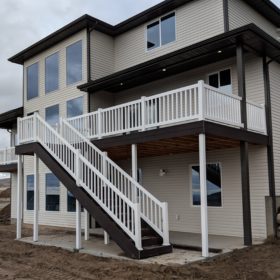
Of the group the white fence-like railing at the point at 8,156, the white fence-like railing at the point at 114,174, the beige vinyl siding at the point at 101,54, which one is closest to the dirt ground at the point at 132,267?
the white fence-like railing at the point at 114,174

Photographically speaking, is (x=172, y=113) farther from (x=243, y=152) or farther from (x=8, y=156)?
(x=8, y=156)

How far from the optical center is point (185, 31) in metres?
14.5

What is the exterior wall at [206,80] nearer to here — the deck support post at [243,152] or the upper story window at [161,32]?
the deck support post at [243,152]

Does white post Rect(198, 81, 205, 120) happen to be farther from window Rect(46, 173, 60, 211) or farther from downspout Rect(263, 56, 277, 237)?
window Rect(46, 173, 60, 211)

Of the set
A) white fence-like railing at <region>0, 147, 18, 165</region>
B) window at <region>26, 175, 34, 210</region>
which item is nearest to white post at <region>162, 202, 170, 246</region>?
window at <region>26, 175, 34, 210</region>

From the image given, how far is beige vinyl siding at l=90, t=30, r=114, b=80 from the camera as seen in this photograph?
662 inches

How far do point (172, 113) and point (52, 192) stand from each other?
31.7 ft

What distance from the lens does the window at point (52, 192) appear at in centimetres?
1778

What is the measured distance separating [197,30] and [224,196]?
6.10m

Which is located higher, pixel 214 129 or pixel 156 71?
pixel 156 71

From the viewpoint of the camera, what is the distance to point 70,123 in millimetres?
14289

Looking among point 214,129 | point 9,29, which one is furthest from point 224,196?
point 9,29

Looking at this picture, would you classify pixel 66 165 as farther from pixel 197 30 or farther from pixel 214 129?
pixel 197 30

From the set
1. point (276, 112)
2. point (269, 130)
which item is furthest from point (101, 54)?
point (269, 130)
